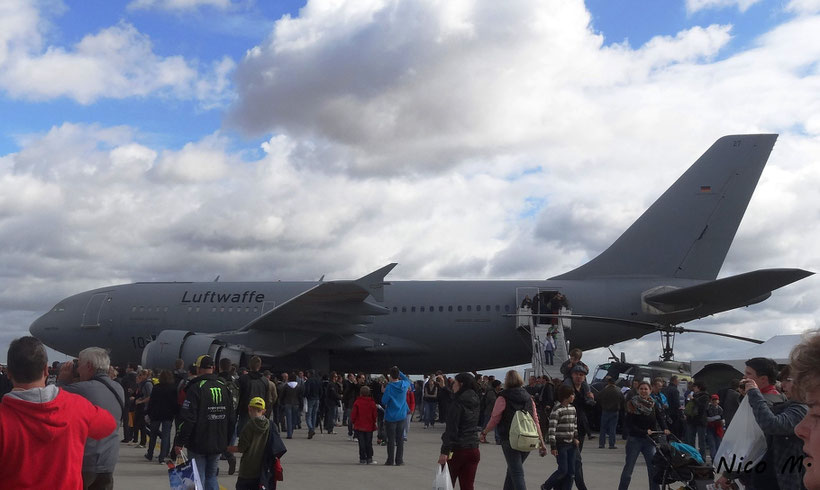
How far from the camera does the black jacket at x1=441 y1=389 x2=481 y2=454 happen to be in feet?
26.8

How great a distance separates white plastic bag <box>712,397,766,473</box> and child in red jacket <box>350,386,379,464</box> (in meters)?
8.35

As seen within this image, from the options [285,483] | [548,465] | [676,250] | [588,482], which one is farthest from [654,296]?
[285,483]

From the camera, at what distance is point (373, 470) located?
12.1 metres

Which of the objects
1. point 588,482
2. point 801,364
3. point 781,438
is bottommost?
point 588,482

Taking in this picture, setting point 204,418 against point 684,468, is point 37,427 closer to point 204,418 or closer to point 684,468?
point 204,418

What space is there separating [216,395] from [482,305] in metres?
17.6

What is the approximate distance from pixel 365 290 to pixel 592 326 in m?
7.13

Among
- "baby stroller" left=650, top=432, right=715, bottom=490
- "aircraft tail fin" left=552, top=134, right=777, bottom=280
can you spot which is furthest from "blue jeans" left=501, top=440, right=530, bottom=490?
"aircraft tail fin" left=552, top=134, right=777, bottom=280

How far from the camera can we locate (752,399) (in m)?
4.76

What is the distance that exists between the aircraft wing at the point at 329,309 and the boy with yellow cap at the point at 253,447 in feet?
48.2

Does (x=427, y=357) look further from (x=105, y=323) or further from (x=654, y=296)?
(x=105, y=323)

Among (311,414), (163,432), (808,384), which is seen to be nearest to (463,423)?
(808,384)

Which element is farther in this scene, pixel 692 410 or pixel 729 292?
pixel 729 292

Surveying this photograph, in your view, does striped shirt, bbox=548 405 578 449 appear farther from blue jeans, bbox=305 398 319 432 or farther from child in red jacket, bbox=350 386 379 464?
blue jeans, bbox=305 398 319 432
